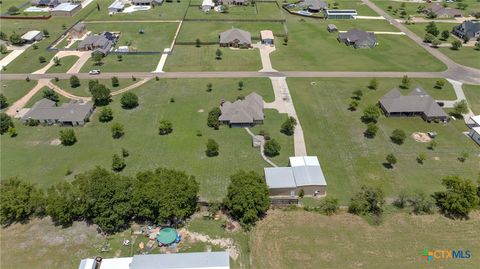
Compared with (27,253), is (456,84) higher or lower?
higher

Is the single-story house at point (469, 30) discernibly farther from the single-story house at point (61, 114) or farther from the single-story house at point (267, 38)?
the single-story house at point (61, 114)

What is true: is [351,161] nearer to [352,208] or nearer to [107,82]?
[352,208]

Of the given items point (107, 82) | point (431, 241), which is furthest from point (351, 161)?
point (107, 82)

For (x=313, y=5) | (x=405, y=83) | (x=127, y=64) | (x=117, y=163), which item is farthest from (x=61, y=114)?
(x=313, y=5)

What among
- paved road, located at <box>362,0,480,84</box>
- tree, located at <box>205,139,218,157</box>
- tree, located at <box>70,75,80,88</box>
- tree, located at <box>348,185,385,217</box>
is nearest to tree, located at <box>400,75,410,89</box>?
paved road, located at <box>362,0,480,84</box>

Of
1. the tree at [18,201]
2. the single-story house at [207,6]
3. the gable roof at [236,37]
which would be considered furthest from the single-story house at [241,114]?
the single-story house at [207,6]

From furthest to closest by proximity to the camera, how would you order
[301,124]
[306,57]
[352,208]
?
1. [306,57]
2. [301,124]
3. [352,208]
